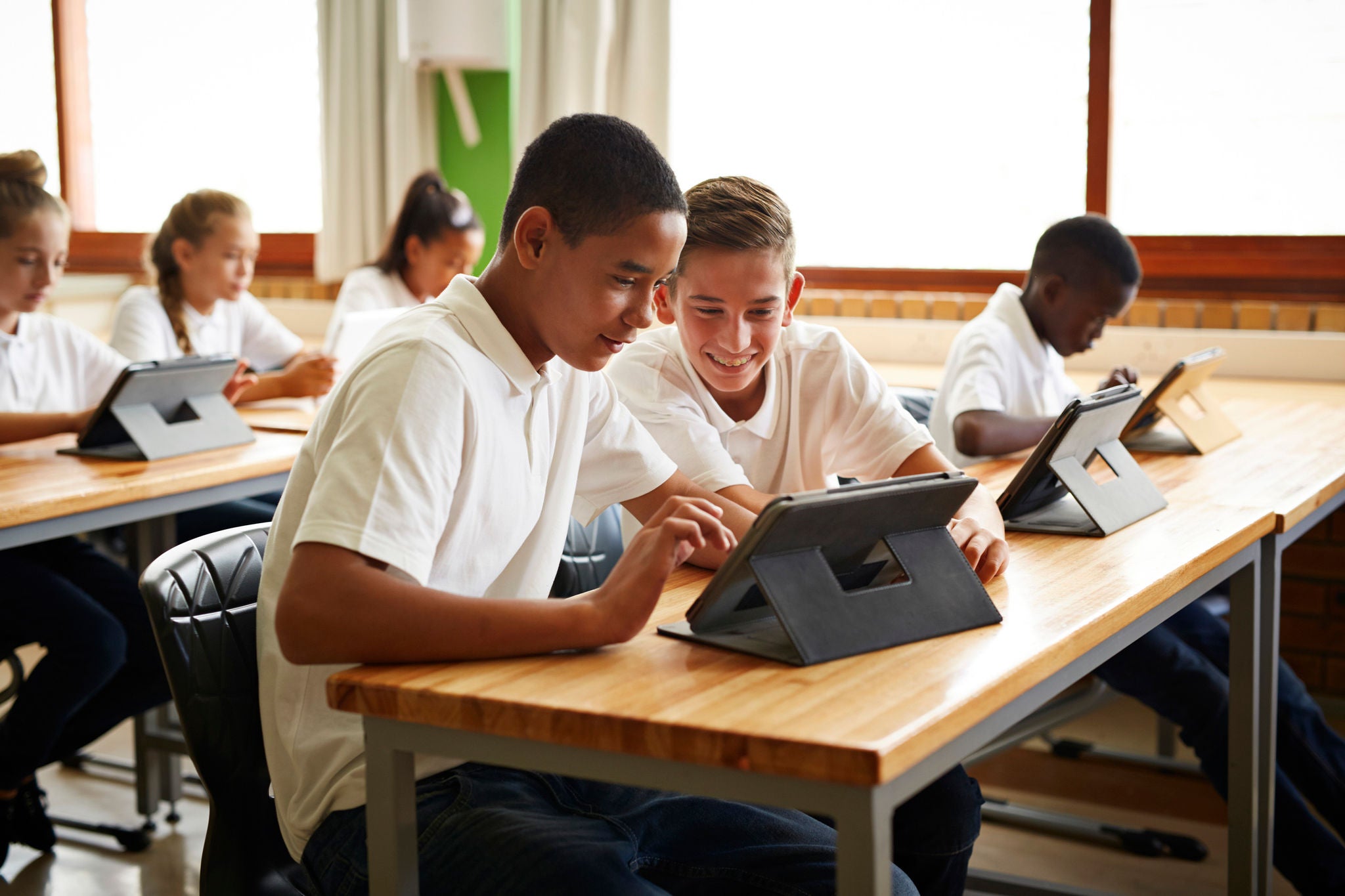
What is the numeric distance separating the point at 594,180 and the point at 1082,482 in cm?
78

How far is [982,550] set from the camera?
4.55 feet

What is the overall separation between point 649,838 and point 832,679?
312 mm

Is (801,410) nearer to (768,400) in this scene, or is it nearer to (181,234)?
(768,400)

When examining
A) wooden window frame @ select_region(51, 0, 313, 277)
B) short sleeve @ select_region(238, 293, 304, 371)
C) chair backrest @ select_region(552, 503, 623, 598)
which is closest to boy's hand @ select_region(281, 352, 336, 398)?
short sleeve @ select_region(238, 293, 304, 371)

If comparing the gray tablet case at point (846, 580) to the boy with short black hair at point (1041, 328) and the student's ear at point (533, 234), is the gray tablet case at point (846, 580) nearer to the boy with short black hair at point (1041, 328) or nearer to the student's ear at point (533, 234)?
the student's ear at point (533, 234)

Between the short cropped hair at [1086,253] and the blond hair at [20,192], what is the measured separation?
6.23 ft

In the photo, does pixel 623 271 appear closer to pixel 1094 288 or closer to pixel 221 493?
pixel 221 493

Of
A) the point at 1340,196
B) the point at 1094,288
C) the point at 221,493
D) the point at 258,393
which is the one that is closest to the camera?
the point at 221,493

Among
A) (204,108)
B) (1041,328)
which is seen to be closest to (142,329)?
(1041,328)

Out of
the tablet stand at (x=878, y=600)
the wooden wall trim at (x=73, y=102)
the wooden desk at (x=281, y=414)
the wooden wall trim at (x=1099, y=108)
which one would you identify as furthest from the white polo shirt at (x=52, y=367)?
the wooden wall trim at (x=73, y=102)

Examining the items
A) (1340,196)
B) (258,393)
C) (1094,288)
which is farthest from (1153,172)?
(258,393)

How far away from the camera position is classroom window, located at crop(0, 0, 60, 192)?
5.55m

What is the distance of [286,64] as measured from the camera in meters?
5.17

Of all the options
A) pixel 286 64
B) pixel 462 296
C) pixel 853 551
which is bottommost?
pixel 853 551
